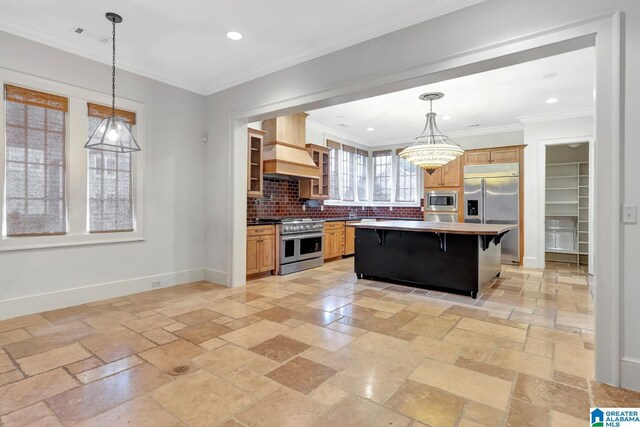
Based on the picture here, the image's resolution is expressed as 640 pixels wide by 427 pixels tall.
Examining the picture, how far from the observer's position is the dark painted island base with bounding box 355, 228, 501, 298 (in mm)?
4270

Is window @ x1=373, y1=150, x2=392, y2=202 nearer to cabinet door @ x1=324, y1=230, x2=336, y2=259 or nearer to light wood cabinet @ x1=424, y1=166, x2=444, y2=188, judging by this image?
light wood cabinet @ x1=424, y1=166, x2=444, y2=188

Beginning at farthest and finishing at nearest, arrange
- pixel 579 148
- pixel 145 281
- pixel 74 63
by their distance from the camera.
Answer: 1. pixel 579 148
2. pixel 145 281
3. pixel 74 63

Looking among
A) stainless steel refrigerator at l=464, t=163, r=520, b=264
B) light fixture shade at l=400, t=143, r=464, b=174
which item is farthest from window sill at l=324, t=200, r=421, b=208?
light fixture shade at l=400, t=143, r=464, b=174

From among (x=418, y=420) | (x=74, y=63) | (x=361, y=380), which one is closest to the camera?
(x=418, y=420)

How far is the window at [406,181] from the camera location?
8.47 m

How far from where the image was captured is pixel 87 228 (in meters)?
3.90

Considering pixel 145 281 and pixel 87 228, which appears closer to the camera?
pixel 87 228

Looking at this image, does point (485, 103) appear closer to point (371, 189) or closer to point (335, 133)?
point (335, 133)

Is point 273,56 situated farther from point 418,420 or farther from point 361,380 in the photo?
point 418,420

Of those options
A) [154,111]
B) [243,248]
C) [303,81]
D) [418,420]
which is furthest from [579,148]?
[154,111]

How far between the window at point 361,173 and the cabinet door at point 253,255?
13.6ft

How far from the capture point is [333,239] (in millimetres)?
7059

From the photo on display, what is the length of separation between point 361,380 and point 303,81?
3110 mm

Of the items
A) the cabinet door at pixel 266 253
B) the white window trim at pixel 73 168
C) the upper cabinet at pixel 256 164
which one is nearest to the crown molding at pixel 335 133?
the upper cabinet at pixel 256 164
